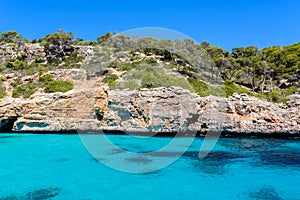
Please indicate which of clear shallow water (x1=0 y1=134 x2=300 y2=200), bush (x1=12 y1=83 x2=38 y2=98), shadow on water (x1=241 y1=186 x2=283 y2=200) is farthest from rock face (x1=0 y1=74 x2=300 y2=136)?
shadow on water (x1=241 y1=186 x2=283 y2=200)

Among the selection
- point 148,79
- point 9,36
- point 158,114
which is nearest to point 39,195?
point 158,114

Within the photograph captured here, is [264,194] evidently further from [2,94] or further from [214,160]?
[2,94]

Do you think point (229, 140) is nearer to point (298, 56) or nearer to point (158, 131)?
point (158, 131)

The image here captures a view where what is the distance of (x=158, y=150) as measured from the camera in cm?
1297

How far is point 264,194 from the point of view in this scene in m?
7.40

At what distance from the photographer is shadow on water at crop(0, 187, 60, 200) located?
694cm

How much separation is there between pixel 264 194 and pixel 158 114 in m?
9.10

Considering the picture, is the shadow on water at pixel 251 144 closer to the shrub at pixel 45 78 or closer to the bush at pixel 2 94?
the shrub at pixel 45 78

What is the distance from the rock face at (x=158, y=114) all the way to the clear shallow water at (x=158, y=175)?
2.17 m

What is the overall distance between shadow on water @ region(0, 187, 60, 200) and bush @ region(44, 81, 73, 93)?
47.8 ft

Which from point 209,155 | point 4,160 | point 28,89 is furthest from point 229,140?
point 28,89

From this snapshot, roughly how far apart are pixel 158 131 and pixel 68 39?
2912 centimetres

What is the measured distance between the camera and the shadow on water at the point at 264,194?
7145 mm

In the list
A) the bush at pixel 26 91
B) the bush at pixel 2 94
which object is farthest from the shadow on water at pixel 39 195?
the bush at pixel 2 94
